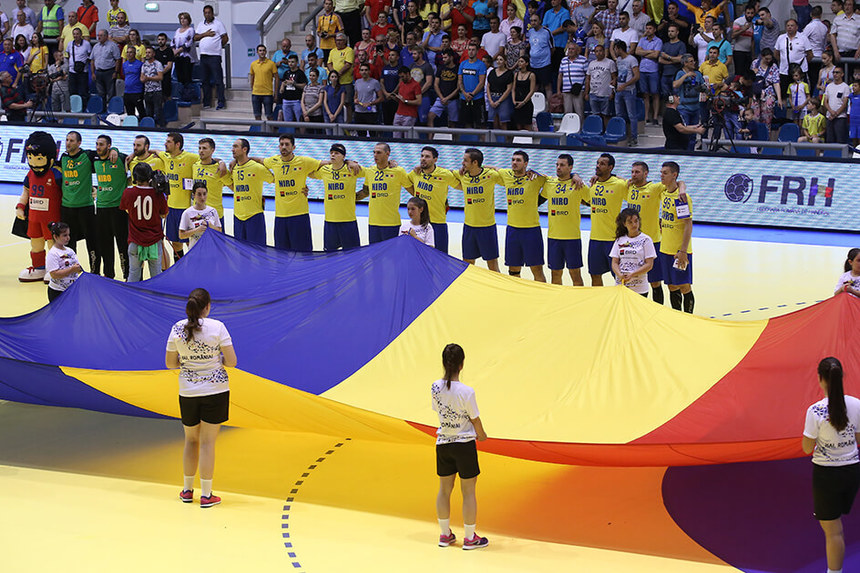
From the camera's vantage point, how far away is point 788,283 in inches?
526

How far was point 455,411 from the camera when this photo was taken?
636cm

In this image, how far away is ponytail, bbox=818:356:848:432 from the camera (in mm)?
5777

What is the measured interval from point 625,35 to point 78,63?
1210 centimetres

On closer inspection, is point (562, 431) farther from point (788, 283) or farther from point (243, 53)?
point (243, 53)

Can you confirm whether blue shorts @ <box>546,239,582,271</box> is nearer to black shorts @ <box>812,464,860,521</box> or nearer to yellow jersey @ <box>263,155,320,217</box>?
yellow jersey @ <box>263,155,320,217</box>

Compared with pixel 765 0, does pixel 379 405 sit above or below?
below

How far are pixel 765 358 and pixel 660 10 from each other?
1405 cm

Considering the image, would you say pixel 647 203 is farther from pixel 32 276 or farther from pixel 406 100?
pixel 406 100

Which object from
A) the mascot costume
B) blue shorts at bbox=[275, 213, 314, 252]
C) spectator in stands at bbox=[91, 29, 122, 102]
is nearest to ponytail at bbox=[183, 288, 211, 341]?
blue shorts at bbox=[275, 213, 314, 252]

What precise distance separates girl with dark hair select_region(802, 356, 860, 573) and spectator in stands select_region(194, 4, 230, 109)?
19799mm

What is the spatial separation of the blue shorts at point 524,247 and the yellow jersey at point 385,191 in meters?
1.40

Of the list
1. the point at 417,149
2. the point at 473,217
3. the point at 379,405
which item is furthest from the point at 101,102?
the point at 379,405

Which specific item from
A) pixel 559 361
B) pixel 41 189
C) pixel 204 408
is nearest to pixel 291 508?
pixel 204 408

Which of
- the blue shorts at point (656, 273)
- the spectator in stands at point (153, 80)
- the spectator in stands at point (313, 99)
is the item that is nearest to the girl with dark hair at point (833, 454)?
the blue shorts at point (656, 273)
